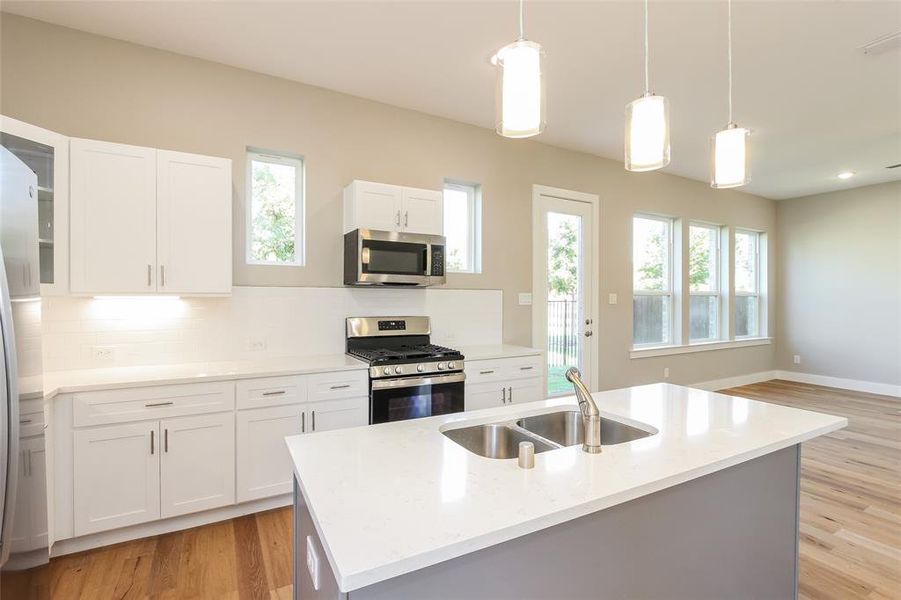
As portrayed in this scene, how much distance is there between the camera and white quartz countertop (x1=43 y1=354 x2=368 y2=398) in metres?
2.20

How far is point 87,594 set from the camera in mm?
1945

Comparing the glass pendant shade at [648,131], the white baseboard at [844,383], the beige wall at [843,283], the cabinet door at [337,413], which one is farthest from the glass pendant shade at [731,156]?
the white baseboard at [844,383]

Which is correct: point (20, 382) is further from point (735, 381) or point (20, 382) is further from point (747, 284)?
point (747, 284)

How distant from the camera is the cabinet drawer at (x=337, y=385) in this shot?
8.90 ft

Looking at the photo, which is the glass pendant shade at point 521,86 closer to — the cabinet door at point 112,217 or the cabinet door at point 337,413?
the cabinet door at point 337,413

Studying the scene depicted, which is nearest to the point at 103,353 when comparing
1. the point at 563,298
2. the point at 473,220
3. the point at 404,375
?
the point at 404,375

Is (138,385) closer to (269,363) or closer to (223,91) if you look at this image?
(269,363)

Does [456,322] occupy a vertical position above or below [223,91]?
below

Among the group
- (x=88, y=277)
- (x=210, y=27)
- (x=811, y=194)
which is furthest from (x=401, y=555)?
(x=811, y=194)

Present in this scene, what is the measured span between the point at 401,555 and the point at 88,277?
8.24 ft

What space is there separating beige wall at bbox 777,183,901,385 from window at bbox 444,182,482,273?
5.84 meters

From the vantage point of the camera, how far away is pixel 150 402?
2.31m

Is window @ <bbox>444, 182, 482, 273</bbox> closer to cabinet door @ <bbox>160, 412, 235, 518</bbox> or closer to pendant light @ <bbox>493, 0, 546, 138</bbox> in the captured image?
cabinet door @ <bbox>160, 412, 235, 518</bbox>

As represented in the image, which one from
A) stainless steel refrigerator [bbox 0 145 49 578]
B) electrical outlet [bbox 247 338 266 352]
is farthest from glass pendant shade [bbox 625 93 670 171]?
electrical outlet [bbox 247 338 266 352]
